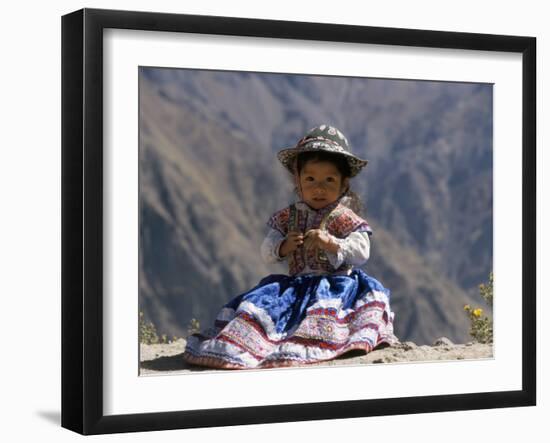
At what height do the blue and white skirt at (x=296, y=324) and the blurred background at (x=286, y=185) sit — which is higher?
the blurred background at (x=286, y=185)

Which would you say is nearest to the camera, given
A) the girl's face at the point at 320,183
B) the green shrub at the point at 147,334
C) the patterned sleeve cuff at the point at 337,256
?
the patterned sleeve cuff at the point at 337,256

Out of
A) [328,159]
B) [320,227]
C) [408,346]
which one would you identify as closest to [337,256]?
[320,227]

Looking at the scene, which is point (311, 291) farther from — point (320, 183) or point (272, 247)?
point (320, 183)

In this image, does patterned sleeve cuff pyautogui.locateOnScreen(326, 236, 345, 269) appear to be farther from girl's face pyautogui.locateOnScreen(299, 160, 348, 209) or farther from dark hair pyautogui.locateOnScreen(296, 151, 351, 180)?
dark hair pyautogui.locateOnScreen(296, 151, 351, 180)

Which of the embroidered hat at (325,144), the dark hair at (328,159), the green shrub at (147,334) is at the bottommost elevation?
the green shrub at (147,334)

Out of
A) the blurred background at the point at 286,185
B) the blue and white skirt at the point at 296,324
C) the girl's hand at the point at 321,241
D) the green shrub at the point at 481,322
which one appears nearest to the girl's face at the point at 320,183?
the girl's hand at the point at 321,241

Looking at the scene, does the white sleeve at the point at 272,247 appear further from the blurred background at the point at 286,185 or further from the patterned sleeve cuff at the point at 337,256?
the blurred background at the point at 286,185

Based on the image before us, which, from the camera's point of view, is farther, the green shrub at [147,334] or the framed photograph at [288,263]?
the green shrub at [147,334]

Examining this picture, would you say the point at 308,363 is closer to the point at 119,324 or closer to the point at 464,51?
the point at 119,324

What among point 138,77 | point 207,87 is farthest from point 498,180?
point 207,87
